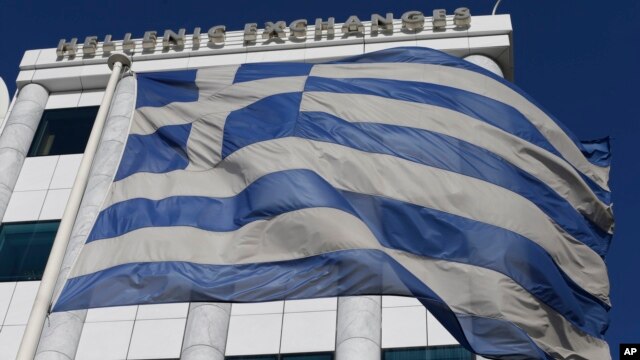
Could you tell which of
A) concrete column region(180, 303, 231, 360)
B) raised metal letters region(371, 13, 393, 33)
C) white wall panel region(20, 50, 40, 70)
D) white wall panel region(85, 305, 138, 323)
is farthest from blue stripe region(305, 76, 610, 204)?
white wall panel region(20, 50, 40, 70)

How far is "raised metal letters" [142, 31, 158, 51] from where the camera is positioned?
127ft

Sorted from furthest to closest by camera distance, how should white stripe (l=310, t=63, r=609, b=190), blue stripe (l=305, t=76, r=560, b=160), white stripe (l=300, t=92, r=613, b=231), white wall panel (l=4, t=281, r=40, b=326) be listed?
1. white wall panel (l=4, t=281, r=40, b=326)
2. white stripe (l=310, t=63, r=609, b=190)
3. blue stripe (l=305, t=76, r=560, b=160)
4. white stripe (l=300, t=92, r=613, b=231)

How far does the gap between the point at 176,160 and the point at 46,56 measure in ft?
69.8

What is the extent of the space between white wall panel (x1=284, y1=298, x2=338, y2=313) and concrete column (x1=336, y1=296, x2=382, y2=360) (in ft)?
1.30

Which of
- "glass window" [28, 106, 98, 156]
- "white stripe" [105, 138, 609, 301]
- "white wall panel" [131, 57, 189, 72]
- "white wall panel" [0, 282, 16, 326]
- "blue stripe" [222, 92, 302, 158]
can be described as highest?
Answer: "white wall panel" [131, 57, 189, 72]

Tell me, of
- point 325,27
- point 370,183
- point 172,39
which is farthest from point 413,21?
point 370,183

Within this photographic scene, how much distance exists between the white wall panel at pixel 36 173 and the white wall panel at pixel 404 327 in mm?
11803

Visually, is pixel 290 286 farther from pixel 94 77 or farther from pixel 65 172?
pixel 94 77

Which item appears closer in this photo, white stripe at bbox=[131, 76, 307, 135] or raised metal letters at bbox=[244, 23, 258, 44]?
white stripe at bbox=[131, 76, 307, 135]

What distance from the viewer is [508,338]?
676 inches

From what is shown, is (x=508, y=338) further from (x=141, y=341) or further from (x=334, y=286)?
(x=141, y=341)

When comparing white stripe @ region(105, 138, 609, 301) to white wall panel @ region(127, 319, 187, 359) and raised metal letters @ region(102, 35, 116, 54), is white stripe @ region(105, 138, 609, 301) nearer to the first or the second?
white wall panel @ region(127, 319, 187, 359)

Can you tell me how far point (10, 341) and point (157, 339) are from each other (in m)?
3.95

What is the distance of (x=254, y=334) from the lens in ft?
95.2
